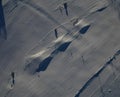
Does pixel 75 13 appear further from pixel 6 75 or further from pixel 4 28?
pixel 6 75

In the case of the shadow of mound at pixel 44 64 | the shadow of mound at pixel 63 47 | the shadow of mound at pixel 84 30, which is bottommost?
the shadow of mound at pixel 84 30

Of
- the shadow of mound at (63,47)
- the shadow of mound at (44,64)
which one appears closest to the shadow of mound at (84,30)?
the shadow of mound at (63,47)

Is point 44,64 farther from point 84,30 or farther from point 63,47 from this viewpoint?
point 84,30

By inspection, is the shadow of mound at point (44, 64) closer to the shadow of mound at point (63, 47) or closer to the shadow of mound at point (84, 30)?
the shadow of mound at point (63, 47)

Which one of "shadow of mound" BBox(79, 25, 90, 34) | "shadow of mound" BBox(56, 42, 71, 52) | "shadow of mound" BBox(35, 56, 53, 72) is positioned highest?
"shadow of mound" BBox(35, 56, 53, 72)

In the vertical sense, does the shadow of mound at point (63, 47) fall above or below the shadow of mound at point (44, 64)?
below

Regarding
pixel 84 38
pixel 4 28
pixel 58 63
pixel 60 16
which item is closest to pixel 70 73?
pixel 58 63

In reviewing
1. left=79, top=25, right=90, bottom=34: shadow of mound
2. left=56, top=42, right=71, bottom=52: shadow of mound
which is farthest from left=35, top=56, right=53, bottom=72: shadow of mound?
left=79, top=25, right=90, bottom=34: shadow of mound

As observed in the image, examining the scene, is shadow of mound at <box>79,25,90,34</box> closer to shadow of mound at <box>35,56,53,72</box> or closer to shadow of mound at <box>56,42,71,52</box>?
shadow of mound at <box>56,42,71,52</box>

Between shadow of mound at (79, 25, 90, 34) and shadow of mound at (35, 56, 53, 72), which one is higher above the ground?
shadow of mound at (35, 56, 53, 72)

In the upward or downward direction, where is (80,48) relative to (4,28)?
downward

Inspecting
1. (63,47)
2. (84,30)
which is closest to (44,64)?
(63,47)
